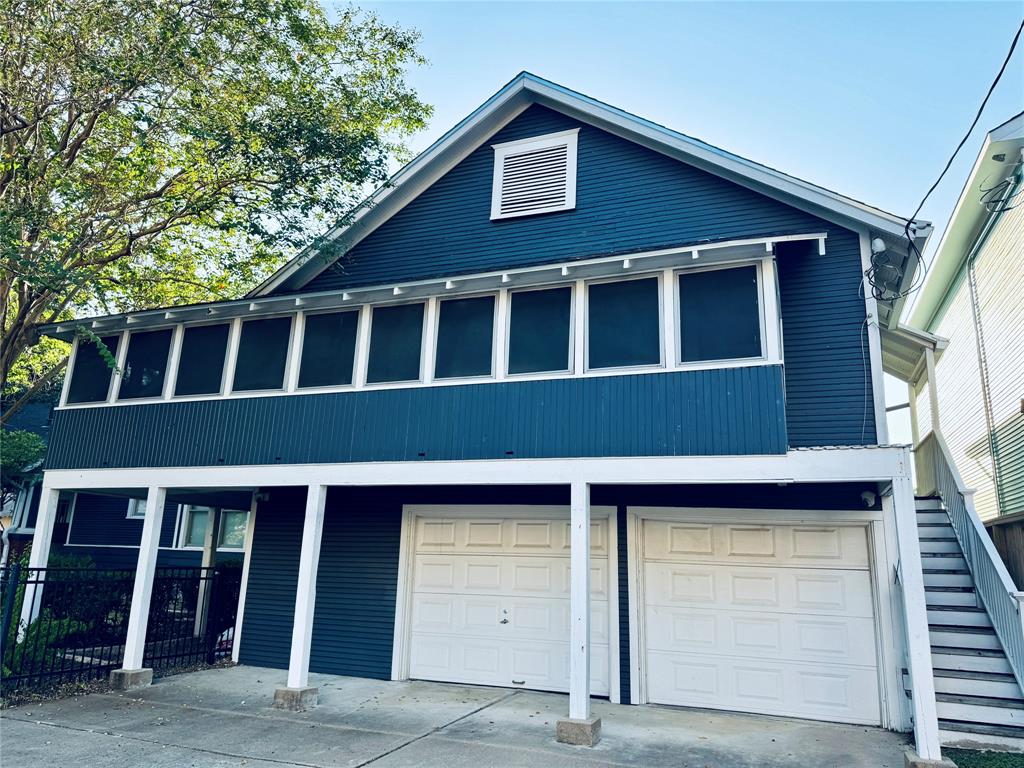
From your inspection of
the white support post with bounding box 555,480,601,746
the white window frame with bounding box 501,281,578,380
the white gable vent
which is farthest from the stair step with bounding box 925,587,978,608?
the white gable vent

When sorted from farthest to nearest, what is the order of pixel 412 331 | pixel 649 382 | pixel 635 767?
1. pixel 412 331
2. pixel 649 382
3. pixel 635 767

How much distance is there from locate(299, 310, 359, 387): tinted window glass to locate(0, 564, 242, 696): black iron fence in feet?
13.2

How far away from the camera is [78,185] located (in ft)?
40.5

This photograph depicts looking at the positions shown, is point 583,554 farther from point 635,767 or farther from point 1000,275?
point 1000,275

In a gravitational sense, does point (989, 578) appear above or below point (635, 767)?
above

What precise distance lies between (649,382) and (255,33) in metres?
9.73

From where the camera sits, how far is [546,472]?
8.17m

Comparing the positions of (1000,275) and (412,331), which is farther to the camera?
(1000,275)

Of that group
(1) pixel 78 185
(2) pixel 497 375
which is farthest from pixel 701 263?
(1) pixel 78 185

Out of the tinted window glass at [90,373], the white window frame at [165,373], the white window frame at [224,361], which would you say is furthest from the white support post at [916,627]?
the tinted window glass at [90,373]

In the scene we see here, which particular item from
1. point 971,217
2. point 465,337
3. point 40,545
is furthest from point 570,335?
point 40,545

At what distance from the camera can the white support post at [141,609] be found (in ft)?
30.7

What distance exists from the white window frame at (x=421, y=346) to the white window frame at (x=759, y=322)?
3.19 m

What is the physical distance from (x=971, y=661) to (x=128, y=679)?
10.2m
